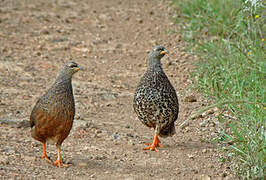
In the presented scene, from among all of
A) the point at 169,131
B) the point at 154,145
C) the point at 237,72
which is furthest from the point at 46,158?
the point at 237,72

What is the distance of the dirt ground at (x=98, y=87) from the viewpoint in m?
5.23

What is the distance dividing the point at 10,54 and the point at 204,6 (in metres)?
3.79

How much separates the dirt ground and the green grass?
26 centimetres

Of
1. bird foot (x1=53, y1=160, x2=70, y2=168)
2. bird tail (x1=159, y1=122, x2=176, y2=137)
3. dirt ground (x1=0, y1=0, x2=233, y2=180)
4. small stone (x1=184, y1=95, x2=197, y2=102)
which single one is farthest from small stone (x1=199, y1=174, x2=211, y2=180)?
small stone (x1=184, y1=95, x2=197, y2=102)

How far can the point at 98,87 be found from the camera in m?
8.01

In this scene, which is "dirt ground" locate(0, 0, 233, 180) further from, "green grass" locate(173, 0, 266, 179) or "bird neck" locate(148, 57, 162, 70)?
"bird neck" locate(148, 57, 162, 70)

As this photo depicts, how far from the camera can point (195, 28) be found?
9.95 m

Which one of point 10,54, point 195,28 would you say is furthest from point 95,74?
point 195,28

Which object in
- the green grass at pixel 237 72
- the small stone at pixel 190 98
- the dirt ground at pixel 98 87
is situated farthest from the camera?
the small stone at pixel 190 98

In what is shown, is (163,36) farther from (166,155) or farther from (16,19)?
(166,155)

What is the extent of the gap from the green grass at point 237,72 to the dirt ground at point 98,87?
0.26 meters

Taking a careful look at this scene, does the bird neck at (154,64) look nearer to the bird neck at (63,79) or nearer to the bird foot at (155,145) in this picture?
the bird foot at (155,145)

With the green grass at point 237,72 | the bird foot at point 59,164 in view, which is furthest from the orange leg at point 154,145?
the bird foot at point 59,164

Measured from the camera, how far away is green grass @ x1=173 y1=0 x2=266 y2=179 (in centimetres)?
478
